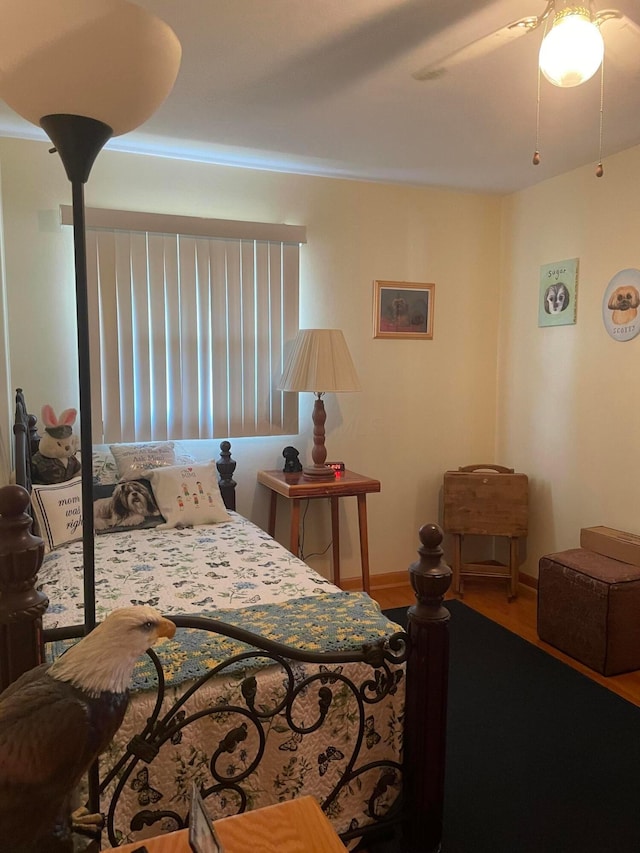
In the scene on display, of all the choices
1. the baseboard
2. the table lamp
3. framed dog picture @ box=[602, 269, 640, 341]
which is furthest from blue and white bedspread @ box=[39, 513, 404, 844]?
framed dog picture @ box=[602, 269, 640, 341]

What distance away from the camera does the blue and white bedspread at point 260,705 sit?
1305mm

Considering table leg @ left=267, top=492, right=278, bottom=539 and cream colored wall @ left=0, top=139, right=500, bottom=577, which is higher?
cream colored wall @ left=0, top=139, right=500, bottom=577

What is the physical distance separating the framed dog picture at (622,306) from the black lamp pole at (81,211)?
280 cm

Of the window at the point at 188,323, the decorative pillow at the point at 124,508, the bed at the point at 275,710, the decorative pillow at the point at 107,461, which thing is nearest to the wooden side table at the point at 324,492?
the window at the point at 188,323

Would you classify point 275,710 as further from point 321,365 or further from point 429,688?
point 321,365

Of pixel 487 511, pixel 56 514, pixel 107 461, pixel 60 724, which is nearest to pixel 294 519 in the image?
pixel 107 461

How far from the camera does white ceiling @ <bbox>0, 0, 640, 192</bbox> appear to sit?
72.6 inches

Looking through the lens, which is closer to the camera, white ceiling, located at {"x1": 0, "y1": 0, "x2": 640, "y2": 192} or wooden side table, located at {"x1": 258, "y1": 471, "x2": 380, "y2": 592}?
white ceiling, located at {"x1": 0, "y1": 0, "x2": 640, "y2": 192}

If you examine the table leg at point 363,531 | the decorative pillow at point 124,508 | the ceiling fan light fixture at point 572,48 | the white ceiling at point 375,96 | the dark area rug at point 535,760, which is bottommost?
the dark area rug at point 535,760

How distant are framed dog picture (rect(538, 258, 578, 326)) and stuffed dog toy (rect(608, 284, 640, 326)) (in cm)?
27

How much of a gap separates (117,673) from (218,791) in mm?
737

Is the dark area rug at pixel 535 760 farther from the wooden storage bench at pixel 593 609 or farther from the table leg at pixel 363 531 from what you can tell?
the table leg at pixel 363 531

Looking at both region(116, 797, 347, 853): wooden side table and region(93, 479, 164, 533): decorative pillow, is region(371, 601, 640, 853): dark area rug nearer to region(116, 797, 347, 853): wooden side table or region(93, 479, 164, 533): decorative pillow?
region(116, 797, 347, 853): wooden side table

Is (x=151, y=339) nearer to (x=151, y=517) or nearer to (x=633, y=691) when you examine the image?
(x=151, y=517)
